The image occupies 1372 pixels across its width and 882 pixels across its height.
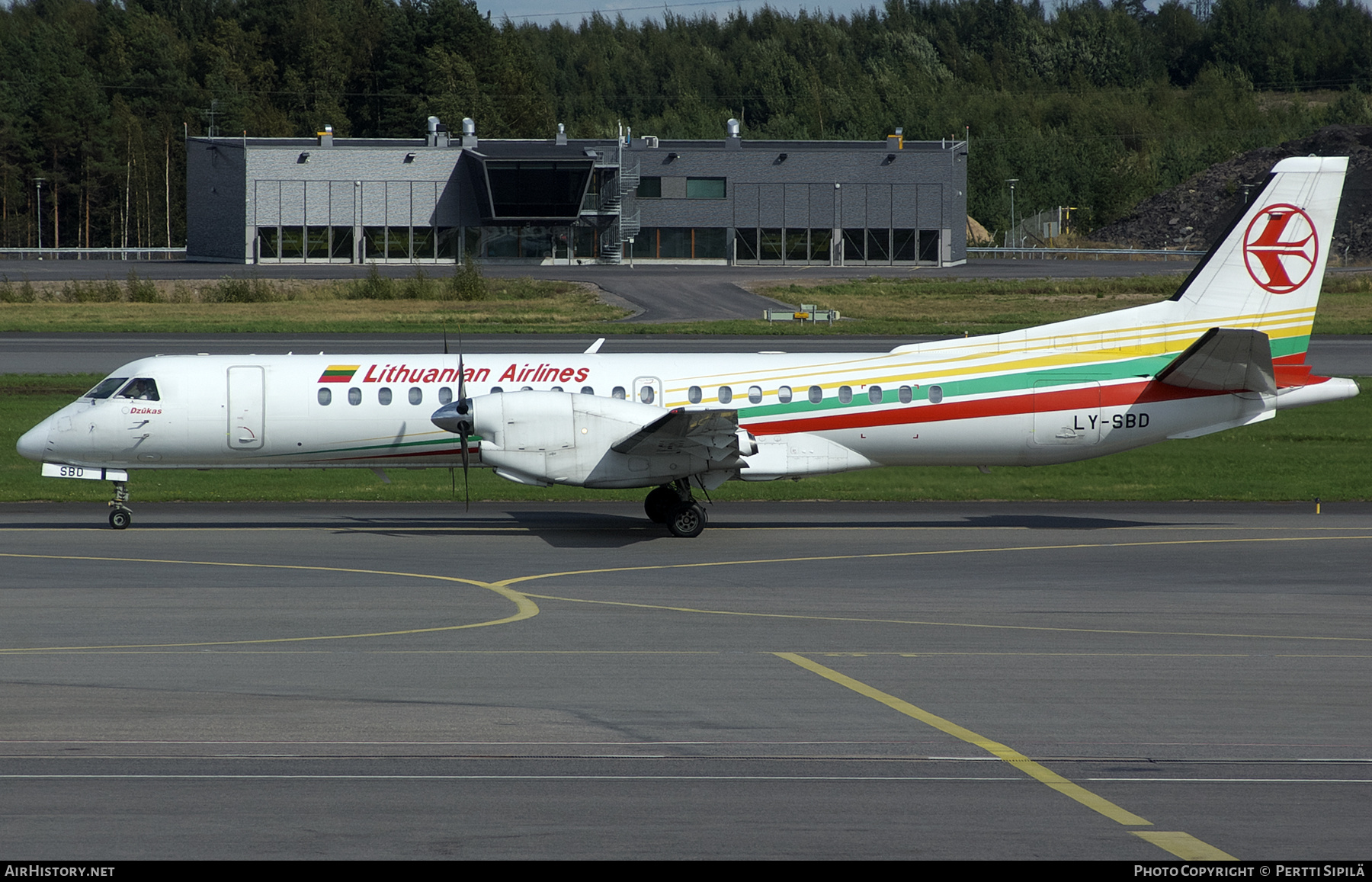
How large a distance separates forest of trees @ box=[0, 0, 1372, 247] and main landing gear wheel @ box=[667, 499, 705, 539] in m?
113

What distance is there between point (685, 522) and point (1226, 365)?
9.52m

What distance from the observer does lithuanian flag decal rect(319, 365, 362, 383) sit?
22625 mm

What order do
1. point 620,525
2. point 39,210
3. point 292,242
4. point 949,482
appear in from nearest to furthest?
point 620,525 < point 949,482 < point 292,242 < point 39,210

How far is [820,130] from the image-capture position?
157 meters

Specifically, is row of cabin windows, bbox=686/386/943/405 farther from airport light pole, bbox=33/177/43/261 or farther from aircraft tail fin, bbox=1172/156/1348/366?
airport light pole, bbox=33/177/43/261

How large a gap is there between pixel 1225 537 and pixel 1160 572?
3632mm

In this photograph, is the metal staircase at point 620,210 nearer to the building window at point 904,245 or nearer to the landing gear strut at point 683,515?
the building window at point 904,245

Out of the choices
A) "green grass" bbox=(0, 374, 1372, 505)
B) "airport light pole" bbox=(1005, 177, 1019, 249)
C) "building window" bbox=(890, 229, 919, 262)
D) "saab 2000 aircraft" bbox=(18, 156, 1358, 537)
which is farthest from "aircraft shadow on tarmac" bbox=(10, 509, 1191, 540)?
"airport light pole" bbox=(1005, 177, 1019, 249)

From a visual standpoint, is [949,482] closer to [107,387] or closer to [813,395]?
[813,395]

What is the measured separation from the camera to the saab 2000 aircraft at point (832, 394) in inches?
878

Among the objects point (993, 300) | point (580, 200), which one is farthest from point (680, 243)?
point (993, 300)

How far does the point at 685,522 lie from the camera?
22344mm
